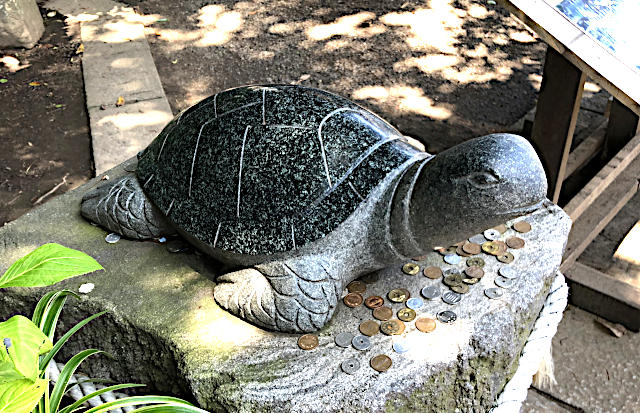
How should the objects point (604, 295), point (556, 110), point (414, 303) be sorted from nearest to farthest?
point (414, 303) → point (556, 110) → point (604, 295)

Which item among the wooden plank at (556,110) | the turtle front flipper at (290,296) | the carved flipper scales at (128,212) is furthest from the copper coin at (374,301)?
the wooden plank at (556,110)

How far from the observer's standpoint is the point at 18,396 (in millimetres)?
1216

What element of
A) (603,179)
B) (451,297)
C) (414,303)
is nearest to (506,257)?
(451,297)

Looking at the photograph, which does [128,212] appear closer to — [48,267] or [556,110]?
[48,267]

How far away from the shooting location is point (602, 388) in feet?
8.89

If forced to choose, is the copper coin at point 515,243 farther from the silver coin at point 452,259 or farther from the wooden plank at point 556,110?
the wooden plank at point 556,110

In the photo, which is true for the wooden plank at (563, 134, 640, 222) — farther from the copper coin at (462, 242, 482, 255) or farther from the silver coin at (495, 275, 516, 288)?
the silver coin at (495, 275, 516, 288)

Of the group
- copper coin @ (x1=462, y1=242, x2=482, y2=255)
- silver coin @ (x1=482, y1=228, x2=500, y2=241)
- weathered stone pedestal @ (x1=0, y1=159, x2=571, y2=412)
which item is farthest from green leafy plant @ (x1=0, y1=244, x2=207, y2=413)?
silver coin @ (x1=482, y1=228, x2=500, y2=241)

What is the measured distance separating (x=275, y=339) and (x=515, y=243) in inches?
38.9

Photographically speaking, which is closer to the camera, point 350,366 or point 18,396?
point 18,396

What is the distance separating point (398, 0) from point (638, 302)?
3.86 metres

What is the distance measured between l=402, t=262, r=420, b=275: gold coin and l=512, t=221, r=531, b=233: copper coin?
1.49ft

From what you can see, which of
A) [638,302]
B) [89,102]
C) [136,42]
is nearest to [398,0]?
[136,42]

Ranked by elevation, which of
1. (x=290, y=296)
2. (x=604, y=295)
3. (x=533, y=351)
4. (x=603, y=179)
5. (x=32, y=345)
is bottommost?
(x=604, y=295)
